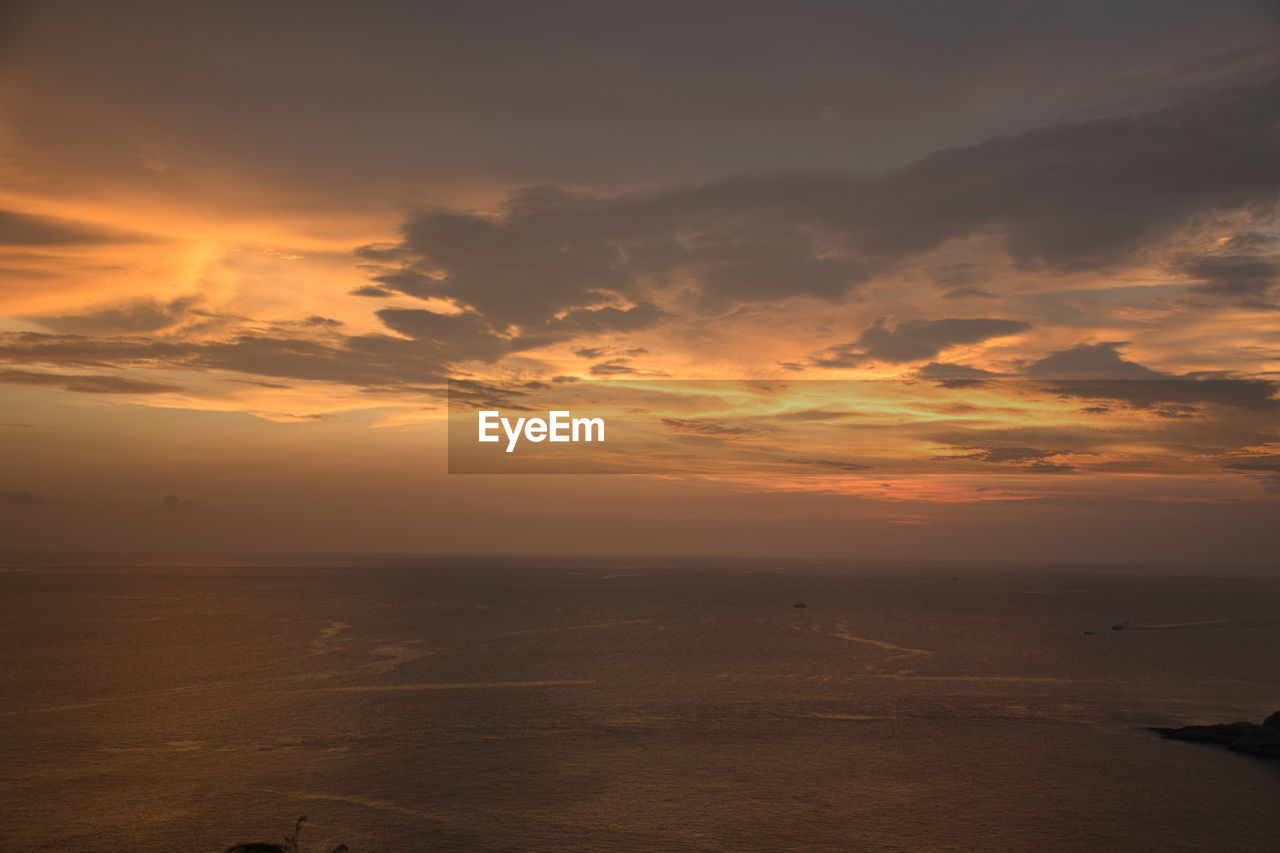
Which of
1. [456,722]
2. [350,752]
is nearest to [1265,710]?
[456,722]

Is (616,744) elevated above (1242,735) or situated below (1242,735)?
above

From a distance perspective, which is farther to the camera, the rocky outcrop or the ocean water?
the rocky outcrop

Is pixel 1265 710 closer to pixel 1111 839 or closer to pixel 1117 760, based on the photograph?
pixel 1117 760

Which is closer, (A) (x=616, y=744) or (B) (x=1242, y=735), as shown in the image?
(A) (x=616, y=744)

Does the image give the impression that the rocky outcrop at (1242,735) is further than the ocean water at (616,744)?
Yes
